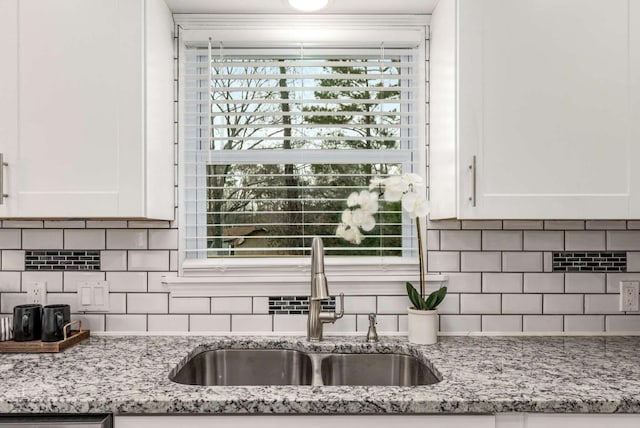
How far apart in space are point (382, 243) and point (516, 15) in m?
0.93

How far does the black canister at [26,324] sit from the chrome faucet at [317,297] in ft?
3.05

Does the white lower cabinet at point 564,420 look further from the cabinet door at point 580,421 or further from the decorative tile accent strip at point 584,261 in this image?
the decorative tile accent strip at point 584,261

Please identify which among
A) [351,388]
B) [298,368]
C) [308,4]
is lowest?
[298,368]

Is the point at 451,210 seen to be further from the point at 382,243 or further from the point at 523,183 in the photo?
the point at 382,243

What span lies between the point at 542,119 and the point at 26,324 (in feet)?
5.97

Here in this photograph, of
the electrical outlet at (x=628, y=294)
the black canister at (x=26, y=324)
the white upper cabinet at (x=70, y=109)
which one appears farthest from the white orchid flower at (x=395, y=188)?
the black canister at (x=26, y=324)

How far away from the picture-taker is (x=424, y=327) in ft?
5.71

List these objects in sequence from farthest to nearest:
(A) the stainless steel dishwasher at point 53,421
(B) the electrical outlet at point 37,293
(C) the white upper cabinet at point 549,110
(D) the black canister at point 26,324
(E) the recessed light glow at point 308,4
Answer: (B) the electrical outlet at point 37,293
(E) the recessed light glow at point 308,4
(D) the black canister at point 26,324
(C) the white upper cabinet at point 549,110
(A) the stainless steel dishwasher at point 53,421

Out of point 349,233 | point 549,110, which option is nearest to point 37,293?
point 349,233

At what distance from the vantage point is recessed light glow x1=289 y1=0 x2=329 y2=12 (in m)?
1.78

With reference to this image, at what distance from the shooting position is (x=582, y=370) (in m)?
1.43

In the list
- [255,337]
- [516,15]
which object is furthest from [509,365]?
[516,15]

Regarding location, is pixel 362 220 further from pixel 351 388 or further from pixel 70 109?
pixel 70 109

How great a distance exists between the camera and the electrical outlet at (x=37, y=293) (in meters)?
1.88
